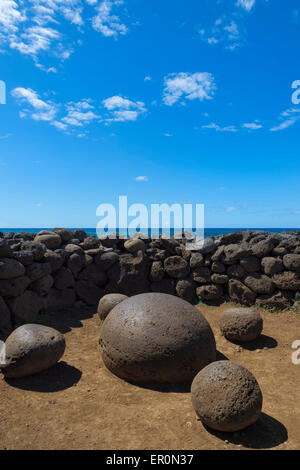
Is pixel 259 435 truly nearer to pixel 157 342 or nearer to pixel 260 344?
pixel 157 342

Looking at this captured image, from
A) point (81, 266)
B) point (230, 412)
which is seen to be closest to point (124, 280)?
point (81, 266)

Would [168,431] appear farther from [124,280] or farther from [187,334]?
[124,280]

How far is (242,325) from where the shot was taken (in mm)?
6988

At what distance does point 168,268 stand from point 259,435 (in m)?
6.03

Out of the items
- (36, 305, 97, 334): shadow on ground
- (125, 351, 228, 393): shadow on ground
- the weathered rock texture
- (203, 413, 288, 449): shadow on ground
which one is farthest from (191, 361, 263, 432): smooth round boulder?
the weathered rock texture

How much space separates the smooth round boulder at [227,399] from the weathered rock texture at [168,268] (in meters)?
5.31

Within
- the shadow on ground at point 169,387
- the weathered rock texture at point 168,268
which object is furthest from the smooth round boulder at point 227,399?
the weathered rock texture at point 168,268

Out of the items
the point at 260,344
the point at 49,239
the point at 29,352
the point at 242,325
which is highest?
the point at 49,239

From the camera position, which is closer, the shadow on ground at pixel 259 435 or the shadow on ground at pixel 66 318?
the shadow on ground at pixel 259 435

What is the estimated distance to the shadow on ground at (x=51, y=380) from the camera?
502 cm

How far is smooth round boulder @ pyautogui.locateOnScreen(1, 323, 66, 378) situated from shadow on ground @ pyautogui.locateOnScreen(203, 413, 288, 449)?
2.65 metres

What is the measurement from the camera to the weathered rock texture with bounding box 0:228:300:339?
29.1 ft

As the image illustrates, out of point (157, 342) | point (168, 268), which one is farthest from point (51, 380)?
point (168, 268)

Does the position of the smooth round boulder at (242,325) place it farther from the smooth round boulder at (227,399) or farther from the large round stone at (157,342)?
the smooth round boulder at (227,399)
